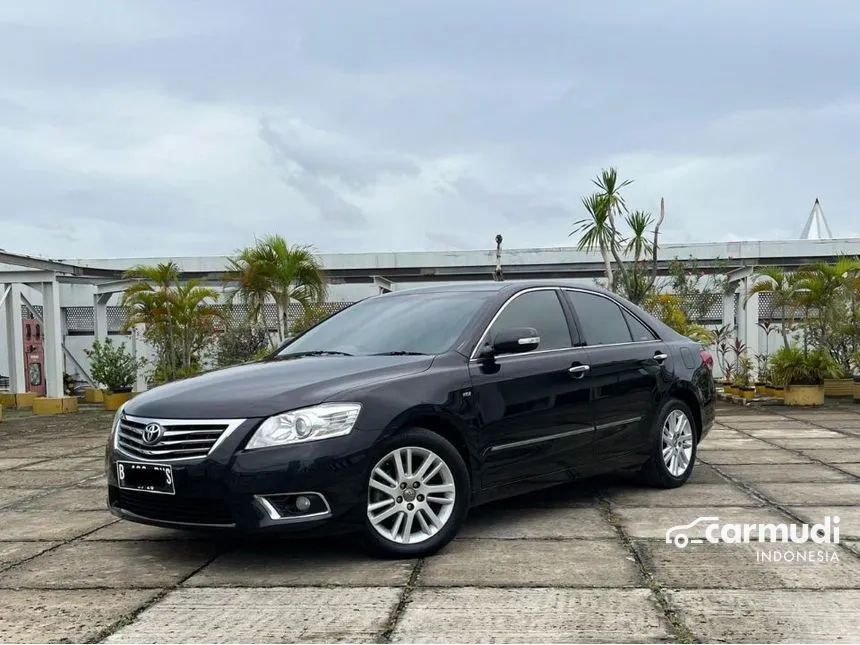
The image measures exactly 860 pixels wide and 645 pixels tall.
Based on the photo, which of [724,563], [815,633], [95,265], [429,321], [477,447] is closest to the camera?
→ [815,633]

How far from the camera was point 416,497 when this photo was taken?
4.65m

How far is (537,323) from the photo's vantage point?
5.79m

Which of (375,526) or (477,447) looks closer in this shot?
(375,526)

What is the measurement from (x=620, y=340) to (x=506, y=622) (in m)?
3.17

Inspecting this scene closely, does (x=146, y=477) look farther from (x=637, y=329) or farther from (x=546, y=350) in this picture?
(x=637, y=329)

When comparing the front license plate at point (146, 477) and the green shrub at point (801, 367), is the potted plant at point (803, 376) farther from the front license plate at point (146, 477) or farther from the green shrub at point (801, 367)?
the front license plate at point (146, 477)

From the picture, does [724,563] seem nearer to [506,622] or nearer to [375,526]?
[506,622]

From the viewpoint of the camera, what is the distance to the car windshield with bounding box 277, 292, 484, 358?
5.34 metres

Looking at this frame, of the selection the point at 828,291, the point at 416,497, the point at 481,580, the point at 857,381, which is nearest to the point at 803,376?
the point at 857,381

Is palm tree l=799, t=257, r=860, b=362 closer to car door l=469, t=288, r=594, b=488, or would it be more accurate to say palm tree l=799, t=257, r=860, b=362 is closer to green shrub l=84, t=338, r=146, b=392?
car door l=469, t=288, r=594, b=488

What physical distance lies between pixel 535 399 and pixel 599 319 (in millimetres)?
1214

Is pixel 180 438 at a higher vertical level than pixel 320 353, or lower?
lower

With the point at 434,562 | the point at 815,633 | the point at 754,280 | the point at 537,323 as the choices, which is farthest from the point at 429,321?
the point at 754,280

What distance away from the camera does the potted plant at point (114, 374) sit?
1683cm
